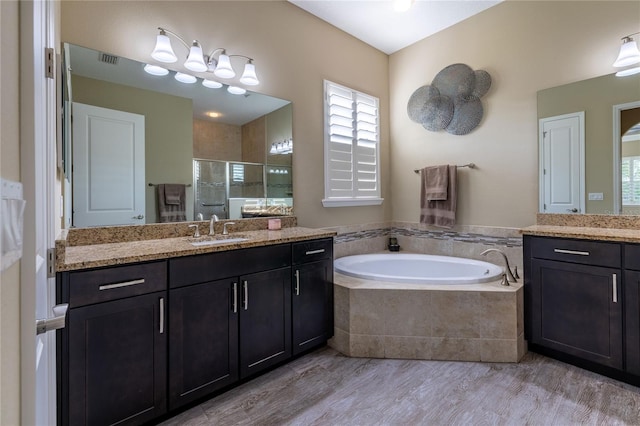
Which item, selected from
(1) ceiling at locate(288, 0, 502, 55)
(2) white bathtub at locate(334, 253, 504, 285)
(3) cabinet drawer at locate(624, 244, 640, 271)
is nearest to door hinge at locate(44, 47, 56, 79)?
(2) white bathtub at locate(334, 253, 504, 285)

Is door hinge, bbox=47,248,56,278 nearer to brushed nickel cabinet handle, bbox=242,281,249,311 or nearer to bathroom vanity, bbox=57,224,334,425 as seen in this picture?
bathroom vanity, bbox=57,224,334,425

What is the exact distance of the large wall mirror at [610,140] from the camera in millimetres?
2262

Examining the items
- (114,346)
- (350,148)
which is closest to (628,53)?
(350,148)

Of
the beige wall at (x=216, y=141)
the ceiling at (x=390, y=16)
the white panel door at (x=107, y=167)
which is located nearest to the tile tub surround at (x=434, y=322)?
the beige wall at (x=216, y=141)

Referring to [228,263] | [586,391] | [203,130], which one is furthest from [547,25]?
[228,263]

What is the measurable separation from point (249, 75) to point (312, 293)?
1.78 metres

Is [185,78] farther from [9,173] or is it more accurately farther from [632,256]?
[632,256]

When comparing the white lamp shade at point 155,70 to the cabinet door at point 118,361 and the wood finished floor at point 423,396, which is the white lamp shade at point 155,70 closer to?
the cabinet door at point 118,361

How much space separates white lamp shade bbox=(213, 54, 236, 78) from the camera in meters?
2.33

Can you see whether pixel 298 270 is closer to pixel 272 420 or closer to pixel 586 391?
pixel 272 420

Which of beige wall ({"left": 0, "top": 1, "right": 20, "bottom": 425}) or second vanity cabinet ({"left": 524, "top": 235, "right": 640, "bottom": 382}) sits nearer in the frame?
beige wall ({"left": 0, "top": 1, "right": 20, "bottom": 425})

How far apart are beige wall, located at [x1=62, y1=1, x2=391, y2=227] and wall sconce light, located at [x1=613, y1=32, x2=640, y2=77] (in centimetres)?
204

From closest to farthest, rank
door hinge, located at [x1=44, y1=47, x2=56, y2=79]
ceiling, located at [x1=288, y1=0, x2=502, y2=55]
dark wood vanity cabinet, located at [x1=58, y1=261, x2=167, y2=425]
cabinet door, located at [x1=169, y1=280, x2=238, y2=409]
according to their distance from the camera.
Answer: door hinge, located at [x1=44, y1=47, x2=56, y2=79]
dark wood vanity cabinet, located at [x1=58, y1=261, x2=167, y2=425]
cabinet door, located at [x1=169, y1=280, x2=238, y2=409]
ceiling, located at [x1=288, y1=0, x2=502, y2=55]

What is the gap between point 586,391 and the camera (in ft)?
6.16
